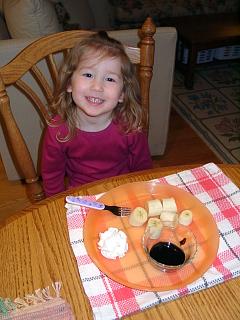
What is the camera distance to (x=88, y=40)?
104 cm

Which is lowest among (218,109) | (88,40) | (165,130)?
(218,109)

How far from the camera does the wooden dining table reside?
615 millimetres

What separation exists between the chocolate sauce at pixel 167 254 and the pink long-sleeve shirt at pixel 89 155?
525mm

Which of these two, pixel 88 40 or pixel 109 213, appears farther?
pixel 88 40

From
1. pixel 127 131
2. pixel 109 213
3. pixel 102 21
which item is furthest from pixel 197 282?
pixel 102 21

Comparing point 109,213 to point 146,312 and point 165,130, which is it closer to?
point 146,312

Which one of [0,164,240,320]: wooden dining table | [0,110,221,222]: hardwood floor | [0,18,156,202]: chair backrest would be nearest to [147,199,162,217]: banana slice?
[0,164,240,320]: wooden dining table

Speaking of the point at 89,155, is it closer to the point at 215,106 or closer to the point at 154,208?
the point at 154,208

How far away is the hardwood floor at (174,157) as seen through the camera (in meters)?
1.86

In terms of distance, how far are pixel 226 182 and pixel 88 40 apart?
553 mm

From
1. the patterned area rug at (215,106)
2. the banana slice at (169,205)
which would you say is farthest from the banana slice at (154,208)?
the patterned area rug at (215,106)

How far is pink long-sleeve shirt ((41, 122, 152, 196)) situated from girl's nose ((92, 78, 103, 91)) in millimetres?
185

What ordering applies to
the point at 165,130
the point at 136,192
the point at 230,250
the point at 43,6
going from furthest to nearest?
the point at 165,130, the point at 43,6, the point at 136,192, the point at 230,250

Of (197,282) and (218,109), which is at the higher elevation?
(197,282)
